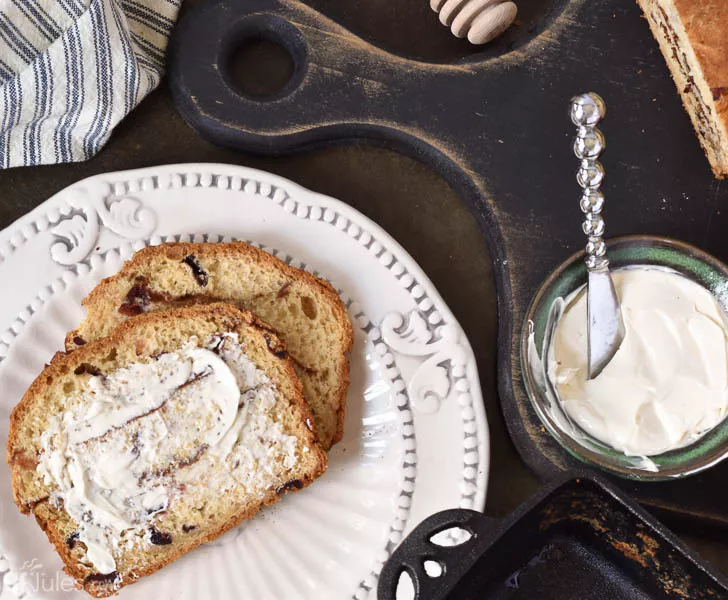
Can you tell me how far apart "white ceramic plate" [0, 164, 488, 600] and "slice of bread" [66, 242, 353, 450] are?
Result: 0.29 ft

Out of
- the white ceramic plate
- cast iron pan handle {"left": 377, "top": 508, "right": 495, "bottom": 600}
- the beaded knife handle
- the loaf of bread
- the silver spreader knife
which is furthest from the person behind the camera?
the white ceramic plate

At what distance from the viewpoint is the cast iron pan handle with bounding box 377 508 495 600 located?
195cm

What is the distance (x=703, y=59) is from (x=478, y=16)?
0.65 metres

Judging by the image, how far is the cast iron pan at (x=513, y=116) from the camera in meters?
2.48

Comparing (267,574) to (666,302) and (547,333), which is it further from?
(666,302)

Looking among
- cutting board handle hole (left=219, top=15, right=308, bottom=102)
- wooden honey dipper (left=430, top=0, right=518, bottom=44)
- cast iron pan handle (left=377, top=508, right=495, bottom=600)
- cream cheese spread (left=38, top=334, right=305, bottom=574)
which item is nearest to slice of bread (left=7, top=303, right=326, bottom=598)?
cream cheese spread (left=38, top=334, right=305, bottom=574)

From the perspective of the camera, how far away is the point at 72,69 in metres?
2.45

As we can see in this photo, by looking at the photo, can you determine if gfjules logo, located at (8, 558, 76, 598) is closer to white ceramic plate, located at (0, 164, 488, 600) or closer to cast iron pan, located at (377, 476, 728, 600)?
white ceramic plate, located at (0, 164, 488, 600)

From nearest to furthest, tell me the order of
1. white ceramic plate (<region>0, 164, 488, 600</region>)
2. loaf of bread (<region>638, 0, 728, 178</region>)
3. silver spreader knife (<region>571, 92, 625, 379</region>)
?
silver spreader knife (<region>571, 92, 625, 379</region>) → loaf of bread (<region>638, 0, 728, 178</region>) → white ceramic plate (<region>0, 164, 488, 600</region>)

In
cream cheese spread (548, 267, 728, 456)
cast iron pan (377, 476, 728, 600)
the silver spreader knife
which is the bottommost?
cast iron pan (377, 476, 728, 600)

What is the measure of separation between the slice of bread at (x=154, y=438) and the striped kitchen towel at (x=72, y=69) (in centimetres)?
64

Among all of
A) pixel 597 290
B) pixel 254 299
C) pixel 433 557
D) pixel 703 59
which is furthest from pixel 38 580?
pixel 703 59

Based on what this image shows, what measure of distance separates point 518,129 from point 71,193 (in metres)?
1.35

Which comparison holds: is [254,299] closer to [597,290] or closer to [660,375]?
[597,290]
